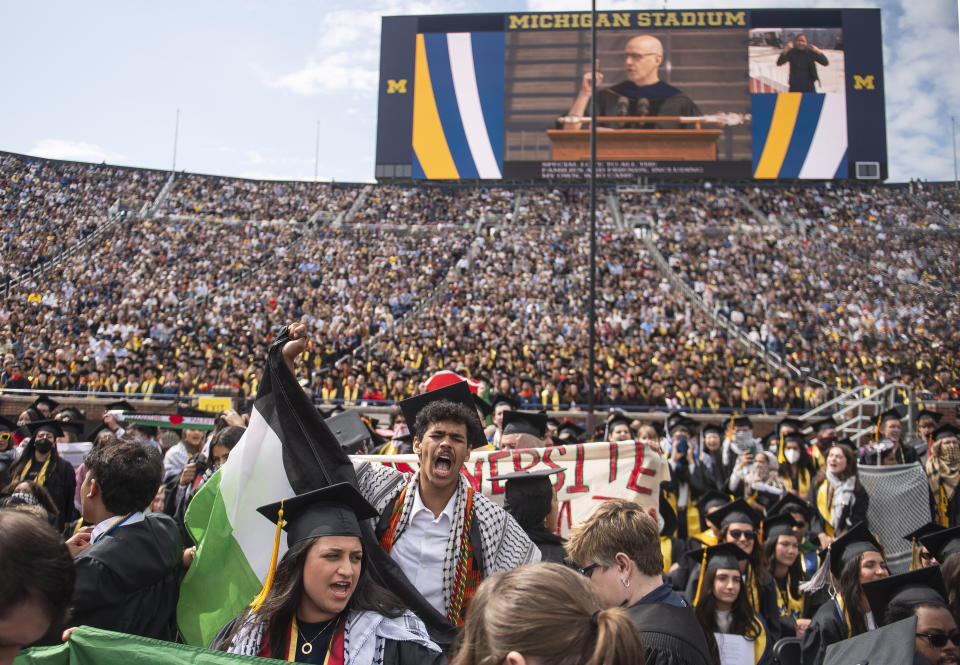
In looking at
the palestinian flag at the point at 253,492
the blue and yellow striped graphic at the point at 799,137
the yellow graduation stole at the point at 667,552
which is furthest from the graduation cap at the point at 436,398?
the blue and yellow striped graphic at the point at 799,137

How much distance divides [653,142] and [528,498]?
31512 mm

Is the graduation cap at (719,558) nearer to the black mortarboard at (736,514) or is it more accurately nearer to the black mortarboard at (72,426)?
the black mortarboard at (736,514)

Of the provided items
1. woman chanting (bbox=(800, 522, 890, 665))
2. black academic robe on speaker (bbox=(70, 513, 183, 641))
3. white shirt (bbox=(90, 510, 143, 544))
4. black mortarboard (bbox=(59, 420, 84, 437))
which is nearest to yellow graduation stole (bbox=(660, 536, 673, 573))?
woman chanting (bbox=(800, 522, 890, 665))

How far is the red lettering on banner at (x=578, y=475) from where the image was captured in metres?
6.22

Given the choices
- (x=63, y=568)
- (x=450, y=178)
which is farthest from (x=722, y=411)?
(x=450, y=178)

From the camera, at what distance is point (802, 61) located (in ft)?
110

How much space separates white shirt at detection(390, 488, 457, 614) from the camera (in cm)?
313

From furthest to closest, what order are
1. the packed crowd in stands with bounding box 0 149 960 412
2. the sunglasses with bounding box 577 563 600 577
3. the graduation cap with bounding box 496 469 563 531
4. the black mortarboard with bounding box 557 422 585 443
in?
the packed crowd in stands with bounding box 0 149 960 412 → the black mortarboard with bounding box 557 422 585 443 → the graduation cap with bounding box 496 469 563 531 → the sunglasses with bounding box 577 563 600 577

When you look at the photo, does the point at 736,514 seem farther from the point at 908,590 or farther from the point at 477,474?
the point at 908,590

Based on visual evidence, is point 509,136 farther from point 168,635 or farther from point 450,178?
point 168,635

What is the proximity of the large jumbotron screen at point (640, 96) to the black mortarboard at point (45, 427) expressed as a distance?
91.8 feet

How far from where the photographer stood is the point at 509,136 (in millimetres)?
33844

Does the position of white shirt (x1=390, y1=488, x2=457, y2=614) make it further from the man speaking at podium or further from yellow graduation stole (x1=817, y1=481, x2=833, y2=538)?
the man speaking at podium

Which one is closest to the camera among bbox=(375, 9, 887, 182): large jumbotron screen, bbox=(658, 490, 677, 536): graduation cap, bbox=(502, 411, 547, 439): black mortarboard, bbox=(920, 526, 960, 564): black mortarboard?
bbox=(920, 526, 960, 564): black mortarboard
